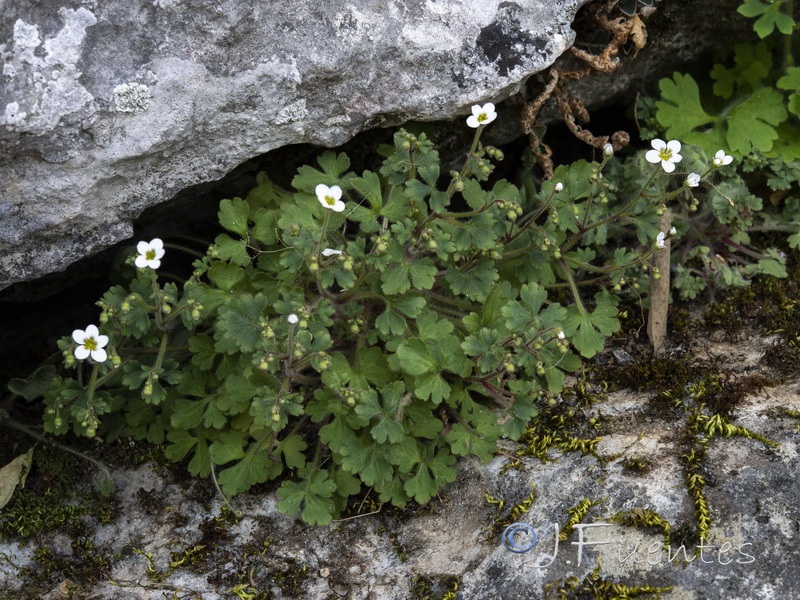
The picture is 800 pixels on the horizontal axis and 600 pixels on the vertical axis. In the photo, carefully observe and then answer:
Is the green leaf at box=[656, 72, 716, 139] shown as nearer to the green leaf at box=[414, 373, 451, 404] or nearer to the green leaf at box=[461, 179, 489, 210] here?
the green leaf at box=[461, 179, 489, 210]

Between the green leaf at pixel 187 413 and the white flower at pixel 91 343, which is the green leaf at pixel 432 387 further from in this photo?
the white flower at pixel 91 343

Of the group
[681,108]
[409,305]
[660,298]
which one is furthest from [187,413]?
[681,108]

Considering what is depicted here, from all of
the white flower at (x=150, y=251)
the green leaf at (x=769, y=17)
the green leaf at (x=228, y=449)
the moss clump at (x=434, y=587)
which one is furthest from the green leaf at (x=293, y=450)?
the green leaf at (x=769, y=17)

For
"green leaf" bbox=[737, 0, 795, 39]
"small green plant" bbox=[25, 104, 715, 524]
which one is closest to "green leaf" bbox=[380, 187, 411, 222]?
"small green plant" bbox=[25, 104, 715, 524]

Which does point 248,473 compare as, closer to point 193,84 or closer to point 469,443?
point 469,443

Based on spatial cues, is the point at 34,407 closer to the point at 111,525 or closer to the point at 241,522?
the point at 111,525
